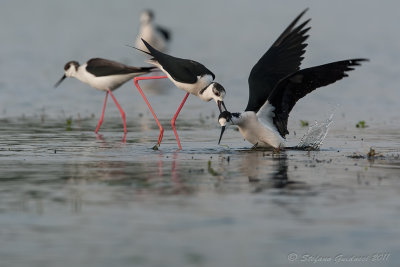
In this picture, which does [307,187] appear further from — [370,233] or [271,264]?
[271,264]

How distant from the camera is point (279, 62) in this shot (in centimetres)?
1176

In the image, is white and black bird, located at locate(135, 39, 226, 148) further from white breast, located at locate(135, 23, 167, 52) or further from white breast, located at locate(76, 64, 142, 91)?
white breast, located at locate(135, 23, 167, 52)

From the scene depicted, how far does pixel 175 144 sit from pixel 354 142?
234 cm

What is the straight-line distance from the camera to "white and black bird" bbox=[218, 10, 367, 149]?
10203 mm

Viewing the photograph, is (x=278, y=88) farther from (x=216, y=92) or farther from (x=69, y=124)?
(x=69, y=124)

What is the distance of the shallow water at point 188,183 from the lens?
18.0ft

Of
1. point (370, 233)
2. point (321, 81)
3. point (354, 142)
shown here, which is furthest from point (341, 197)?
point (354, 142)

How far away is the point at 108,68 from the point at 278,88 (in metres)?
5.10

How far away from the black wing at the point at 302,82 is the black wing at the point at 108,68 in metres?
3.76

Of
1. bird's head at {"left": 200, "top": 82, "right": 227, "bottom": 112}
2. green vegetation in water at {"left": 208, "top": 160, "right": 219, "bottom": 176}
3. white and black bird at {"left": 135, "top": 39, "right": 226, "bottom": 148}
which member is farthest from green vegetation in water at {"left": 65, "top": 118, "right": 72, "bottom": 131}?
green vegetation in water at {"left": 208, "top": 160, "right": 219, "bottom": 176}

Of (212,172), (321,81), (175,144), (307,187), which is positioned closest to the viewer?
(307,187)

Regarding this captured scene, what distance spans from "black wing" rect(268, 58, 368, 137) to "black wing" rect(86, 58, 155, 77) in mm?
3764

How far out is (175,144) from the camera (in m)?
11.3

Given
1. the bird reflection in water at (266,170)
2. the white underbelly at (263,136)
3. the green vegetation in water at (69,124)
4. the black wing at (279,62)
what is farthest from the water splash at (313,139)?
the green vegetation in water at (69,124)
